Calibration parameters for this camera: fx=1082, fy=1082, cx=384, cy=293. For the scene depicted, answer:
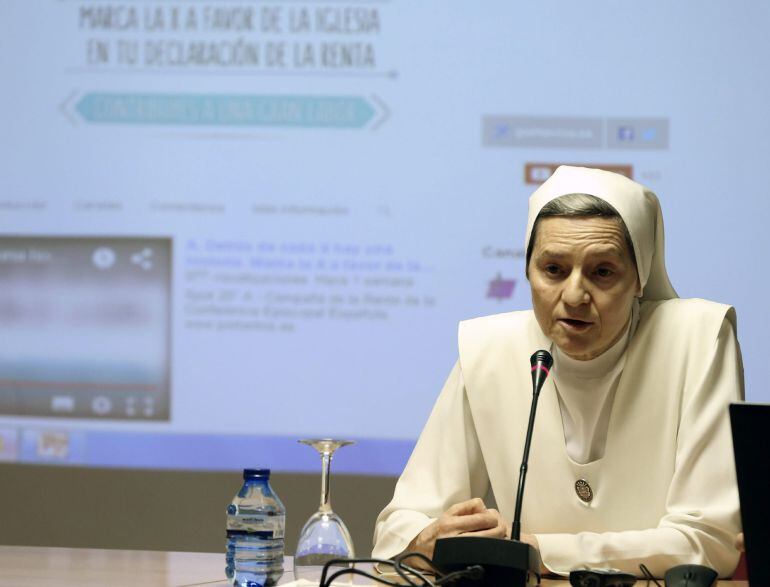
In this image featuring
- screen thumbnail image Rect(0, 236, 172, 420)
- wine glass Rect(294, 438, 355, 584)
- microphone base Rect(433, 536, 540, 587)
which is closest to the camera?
microphone base Rect(433, 536, 540, 587)

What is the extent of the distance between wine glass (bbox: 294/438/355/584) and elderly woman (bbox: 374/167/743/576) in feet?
1.32

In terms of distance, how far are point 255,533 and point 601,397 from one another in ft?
3.23

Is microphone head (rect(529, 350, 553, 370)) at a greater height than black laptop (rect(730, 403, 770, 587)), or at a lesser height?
greater

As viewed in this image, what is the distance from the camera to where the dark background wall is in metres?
4.16

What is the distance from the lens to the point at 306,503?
164 inches

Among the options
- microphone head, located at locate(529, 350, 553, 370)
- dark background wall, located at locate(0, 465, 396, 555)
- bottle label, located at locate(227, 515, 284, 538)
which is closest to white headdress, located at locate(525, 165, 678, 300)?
microphone head, located at locate(529, 350, 553, 370)

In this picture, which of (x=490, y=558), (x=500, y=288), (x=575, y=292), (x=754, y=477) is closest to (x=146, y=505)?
(x=500, y=288)

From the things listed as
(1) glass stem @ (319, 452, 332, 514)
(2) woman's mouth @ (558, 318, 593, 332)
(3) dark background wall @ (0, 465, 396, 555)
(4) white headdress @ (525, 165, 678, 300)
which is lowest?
(3) dark background wall @ (0, 465, 396, 555)

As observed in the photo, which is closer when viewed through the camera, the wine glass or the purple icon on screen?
the wine glass

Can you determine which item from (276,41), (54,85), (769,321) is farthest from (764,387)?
(54,85)

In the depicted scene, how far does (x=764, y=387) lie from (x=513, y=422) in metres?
1.61

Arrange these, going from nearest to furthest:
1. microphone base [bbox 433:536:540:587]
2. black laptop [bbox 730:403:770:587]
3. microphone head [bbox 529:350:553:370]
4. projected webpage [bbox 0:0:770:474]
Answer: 1. black laptop [bbox 730:403:770:587]
2. microphone base [bbox 433:536:540:587]
3. microphone head [bbox 529:350:553:370]
4. projected webpage [bbox 0:0:770:474]

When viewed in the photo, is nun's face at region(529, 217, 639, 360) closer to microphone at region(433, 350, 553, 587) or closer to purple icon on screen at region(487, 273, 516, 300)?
microphone at region(433, 350, 553, 587)

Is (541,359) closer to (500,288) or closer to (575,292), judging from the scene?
(575,292)
